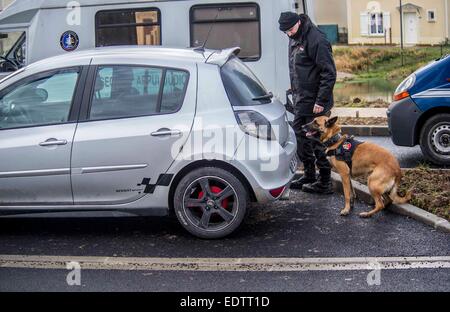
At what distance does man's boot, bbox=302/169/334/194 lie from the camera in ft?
26.4

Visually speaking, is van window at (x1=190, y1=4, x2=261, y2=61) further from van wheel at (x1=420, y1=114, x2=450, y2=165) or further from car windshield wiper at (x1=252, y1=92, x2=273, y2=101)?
car windshield wiper at (x1=252, y1=92, x2=273, y2=101)

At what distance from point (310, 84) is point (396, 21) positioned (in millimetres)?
43070

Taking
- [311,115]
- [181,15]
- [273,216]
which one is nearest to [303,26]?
[311,115]

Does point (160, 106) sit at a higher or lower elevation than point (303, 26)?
lower

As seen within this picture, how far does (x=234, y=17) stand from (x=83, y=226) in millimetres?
4717

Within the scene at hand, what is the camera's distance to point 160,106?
6371mm

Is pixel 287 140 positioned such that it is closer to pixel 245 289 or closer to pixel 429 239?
Result: pixel 429 239

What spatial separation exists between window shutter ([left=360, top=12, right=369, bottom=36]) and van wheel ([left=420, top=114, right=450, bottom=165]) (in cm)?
4132

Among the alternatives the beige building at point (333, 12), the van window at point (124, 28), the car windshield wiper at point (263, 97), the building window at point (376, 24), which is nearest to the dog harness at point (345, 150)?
the car windshield wiper at point (263, 97)

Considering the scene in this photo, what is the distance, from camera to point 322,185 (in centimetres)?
805

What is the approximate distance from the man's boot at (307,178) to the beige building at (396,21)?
1635 inches

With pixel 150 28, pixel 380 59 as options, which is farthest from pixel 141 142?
pixel 380 59

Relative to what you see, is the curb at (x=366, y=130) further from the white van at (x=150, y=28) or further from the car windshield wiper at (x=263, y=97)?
the car windshield wiper at (x=263, y=97)

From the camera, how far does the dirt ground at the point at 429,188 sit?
699cm
